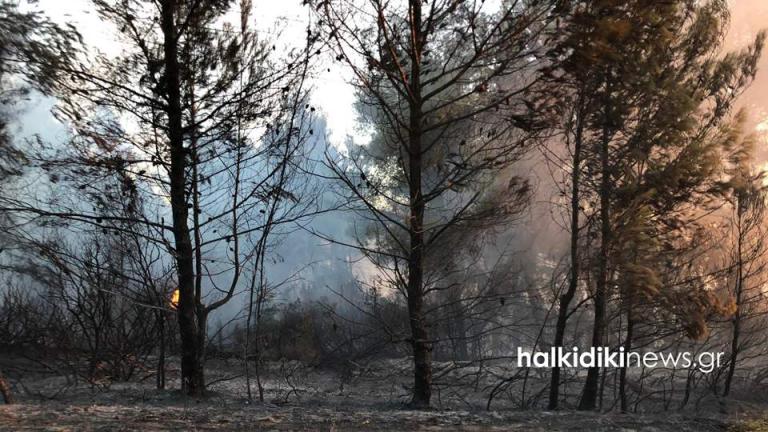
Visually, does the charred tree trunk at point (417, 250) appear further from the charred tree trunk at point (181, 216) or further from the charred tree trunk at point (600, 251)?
the charred tree trunk at point (600, 251)

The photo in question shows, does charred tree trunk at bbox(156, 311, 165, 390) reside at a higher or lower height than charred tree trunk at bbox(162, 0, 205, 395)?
lower

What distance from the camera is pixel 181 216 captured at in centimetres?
726

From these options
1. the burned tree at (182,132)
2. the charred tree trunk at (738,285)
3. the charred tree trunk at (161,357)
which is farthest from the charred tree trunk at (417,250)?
the charred tree trunk at (738,285)

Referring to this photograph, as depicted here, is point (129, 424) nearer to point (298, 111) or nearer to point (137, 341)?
point (298, 111)

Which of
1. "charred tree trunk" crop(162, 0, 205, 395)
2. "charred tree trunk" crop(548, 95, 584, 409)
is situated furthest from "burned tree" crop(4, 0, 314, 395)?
"charred tree trunk" crop(548, 95, 584, 409)

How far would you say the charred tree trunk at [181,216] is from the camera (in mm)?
6898

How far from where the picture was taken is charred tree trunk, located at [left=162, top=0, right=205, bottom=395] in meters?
6.90

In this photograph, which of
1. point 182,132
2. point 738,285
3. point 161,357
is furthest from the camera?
point 738,285

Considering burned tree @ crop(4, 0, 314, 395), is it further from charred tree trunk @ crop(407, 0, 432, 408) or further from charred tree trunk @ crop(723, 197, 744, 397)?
charred tree trunk @ crop(723, 197, 744, 397)

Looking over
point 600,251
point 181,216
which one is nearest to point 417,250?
point 181,216

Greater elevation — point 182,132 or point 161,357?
point 182,132

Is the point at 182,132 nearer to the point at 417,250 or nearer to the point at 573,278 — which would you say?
the point at 417,250

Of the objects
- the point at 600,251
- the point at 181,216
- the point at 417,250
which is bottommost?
the point at 417,250

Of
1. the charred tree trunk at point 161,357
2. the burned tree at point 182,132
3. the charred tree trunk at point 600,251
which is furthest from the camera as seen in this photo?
the charred tree trunk at point 161,357
